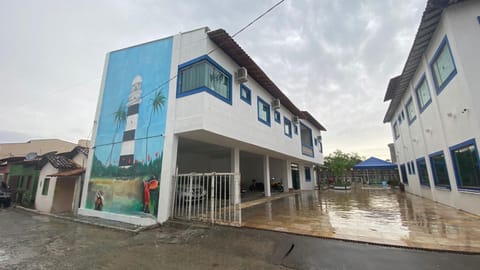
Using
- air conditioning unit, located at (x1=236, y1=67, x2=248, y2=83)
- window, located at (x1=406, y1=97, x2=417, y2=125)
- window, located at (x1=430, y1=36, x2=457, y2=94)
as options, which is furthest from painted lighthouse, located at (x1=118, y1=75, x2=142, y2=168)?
window, located at (x1=406, y1=97, x2=417, y2=125)

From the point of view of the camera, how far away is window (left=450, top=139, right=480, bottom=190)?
6634mm

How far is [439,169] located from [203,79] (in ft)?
39.7

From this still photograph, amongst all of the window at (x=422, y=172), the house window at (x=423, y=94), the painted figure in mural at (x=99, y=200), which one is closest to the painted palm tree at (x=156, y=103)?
the painted figure in mural at (x=99, y=200)

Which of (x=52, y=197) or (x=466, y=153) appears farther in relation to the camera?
(x=52, y=197)

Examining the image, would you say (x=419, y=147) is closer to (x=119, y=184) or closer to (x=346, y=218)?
(x=346, y=218)

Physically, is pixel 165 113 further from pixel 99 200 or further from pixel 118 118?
pixel 99 200

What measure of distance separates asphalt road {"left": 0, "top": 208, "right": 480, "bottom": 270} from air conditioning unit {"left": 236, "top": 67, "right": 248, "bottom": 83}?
246 inches

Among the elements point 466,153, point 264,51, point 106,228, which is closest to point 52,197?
point 106,228

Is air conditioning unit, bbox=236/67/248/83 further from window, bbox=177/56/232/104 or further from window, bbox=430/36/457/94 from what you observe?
window, bbox=430/36/457/94

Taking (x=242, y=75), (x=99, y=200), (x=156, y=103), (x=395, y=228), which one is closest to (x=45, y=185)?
(x=99, y=200)

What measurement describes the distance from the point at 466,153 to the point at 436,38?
465 cm

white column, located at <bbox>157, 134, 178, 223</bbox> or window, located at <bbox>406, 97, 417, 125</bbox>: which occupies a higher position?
window, located at <bbox>406, 97, 417, 125</bbox>

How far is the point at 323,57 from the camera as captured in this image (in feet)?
32.8

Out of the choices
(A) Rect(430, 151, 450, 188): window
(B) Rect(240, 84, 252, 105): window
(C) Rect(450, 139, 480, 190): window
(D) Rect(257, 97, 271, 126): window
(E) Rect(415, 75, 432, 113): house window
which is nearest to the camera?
(C) Rect(450, 139, 480, 190): window
